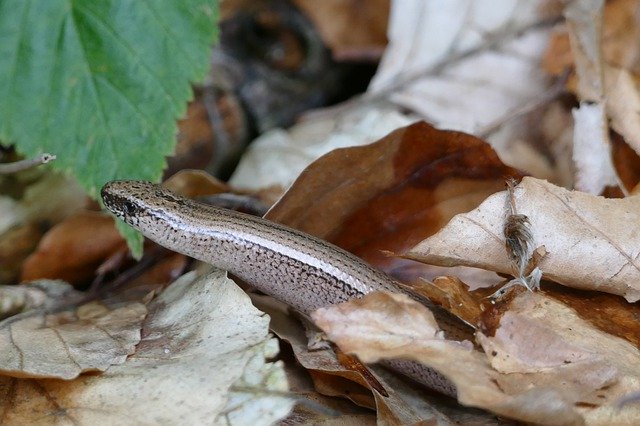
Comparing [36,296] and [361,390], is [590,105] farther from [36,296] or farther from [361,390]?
[36,296]

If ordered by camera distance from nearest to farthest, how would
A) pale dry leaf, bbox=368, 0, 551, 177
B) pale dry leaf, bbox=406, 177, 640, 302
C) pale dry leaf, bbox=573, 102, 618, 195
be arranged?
1. pale dry leaf, bbox=406, 177, 640, 302
2. pale dry leaf, bbox=573, 102, 618, 195
3. pale dry leaf, bbox=368, 0, 551, 177

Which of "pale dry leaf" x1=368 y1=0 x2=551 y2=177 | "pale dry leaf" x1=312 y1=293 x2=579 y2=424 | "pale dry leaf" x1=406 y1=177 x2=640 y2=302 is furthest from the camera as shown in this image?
"pale dry leaf" x1=368 y1=0 x2=551 y2=177

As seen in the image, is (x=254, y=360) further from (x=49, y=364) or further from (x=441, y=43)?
(x=441, y=43)

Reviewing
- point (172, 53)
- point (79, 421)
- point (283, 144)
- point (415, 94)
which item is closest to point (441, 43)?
point (415, 94)

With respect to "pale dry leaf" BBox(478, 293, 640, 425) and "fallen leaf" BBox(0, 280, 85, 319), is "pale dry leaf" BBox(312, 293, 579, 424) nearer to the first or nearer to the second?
"pale dry leaf" BBox(478, 293, 640, 425)

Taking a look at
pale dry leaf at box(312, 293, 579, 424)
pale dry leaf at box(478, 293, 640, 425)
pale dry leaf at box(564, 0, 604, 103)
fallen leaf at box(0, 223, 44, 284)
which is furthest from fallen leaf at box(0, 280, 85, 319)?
pale dry leaf at box(564, 0, 604, 103)

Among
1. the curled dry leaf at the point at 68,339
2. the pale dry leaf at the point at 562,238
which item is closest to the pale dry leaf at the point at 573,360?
the pale dry leaf at the point at 562,238
